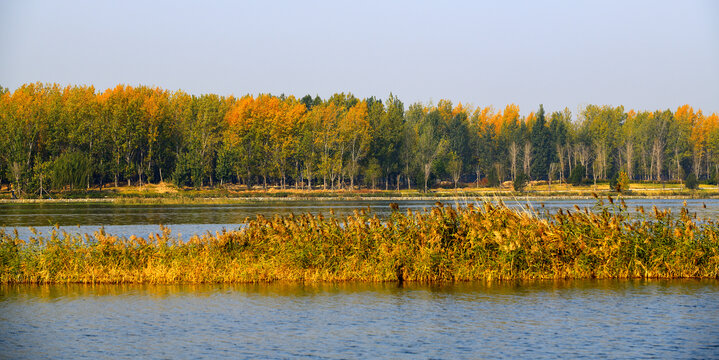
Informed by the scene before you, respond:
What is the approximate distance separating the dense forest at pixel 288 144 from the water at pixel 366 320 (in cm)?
7803

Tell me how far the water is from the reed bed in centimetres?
47

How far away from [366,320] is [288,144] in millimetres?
95401

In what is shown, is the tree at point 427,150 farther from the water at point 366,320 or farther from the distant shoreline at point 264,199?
the water at point 366,320

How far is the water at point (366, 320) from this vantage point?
1455 cm

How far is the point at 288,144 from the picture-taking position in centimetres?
11162

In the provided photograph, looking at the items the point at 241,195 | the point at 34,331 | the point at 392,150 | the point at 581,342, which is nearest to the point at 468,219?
the point at 581,342

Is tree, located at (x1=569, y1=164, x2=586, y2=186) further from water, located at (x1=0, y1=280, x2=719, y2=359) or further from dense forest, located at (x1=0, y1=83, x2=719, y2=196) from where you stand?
water, located at (x1=0, y1=280, x2=719, y2=359)

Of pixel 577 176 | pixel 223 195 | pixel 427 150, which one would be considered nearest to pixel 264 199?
pixel 223 195

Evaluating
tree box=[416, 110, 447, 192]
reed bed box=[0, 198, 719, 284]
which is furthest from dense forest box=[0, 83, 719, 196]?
reed bed box=[0, 198, 719, 284]

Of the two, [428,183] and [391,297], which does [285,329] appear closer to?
[391,297]

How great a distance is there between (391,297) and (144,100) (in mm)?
103207

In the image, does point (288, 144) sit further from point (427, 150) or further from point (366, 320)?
point (366, 320)

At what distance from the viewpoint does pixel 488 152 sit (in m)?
145

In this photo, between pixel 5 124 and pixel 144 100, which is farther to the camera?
pixel 144 100
